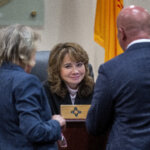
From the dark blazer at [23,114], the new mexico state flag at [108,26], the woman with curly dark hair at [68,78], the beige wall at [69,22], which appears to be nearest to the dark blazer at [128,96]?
the dark blazer at [23,114]

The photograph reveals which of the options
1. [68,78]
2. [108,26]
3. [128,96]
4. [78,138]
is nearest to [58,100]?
[68,78]

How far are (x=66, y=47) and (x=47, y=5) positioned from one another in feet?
5.58

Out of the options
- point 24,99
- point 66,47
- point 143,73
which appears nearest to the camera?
point 24,99

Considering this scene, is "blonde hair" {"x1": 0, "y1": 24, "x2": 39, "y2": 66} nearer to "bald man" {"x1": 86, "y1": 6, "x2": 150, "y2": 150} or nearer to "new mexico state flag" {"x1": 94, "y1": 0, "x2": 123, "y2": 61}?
"bald man" {"x1": 86, "y1": 6, "x2": 150, "y2": 150}

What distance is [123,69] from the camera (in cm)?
137

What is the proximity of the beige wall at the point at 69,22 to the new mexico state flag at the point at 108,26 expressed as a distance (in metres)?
0.46

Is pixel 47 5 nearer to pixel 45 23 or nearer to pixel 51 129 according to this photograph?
pixel 45 23

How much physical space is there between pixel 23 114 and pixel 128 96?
51 centimetres

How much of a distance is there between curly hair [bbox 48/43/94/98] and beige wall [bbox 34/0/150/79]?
159 cm

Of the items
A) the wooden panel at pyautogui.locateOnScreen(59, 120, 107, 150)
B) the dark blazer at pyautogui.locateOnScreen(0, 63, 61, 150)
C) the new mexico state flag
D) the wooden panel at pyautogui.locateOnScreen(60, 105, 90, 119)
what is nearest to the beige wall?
the new mexico state flag

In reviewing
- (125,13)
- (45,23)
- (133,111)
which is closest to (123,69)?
(133,111)

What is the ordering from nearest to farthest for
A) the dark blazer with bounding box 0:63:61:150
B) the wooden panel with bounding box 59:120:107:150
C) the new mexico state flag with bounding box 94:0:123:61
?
the dark blazer with bounding box 0:63:61:150
the wooden panel with bounding box 59:120:107:150
the new mexico state flag with bounding box 94:0:123:61

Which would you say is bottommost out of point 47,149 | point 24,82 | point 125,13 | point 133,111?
point 47,149

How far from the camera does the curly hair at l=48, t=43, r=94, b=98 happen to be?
246cm
